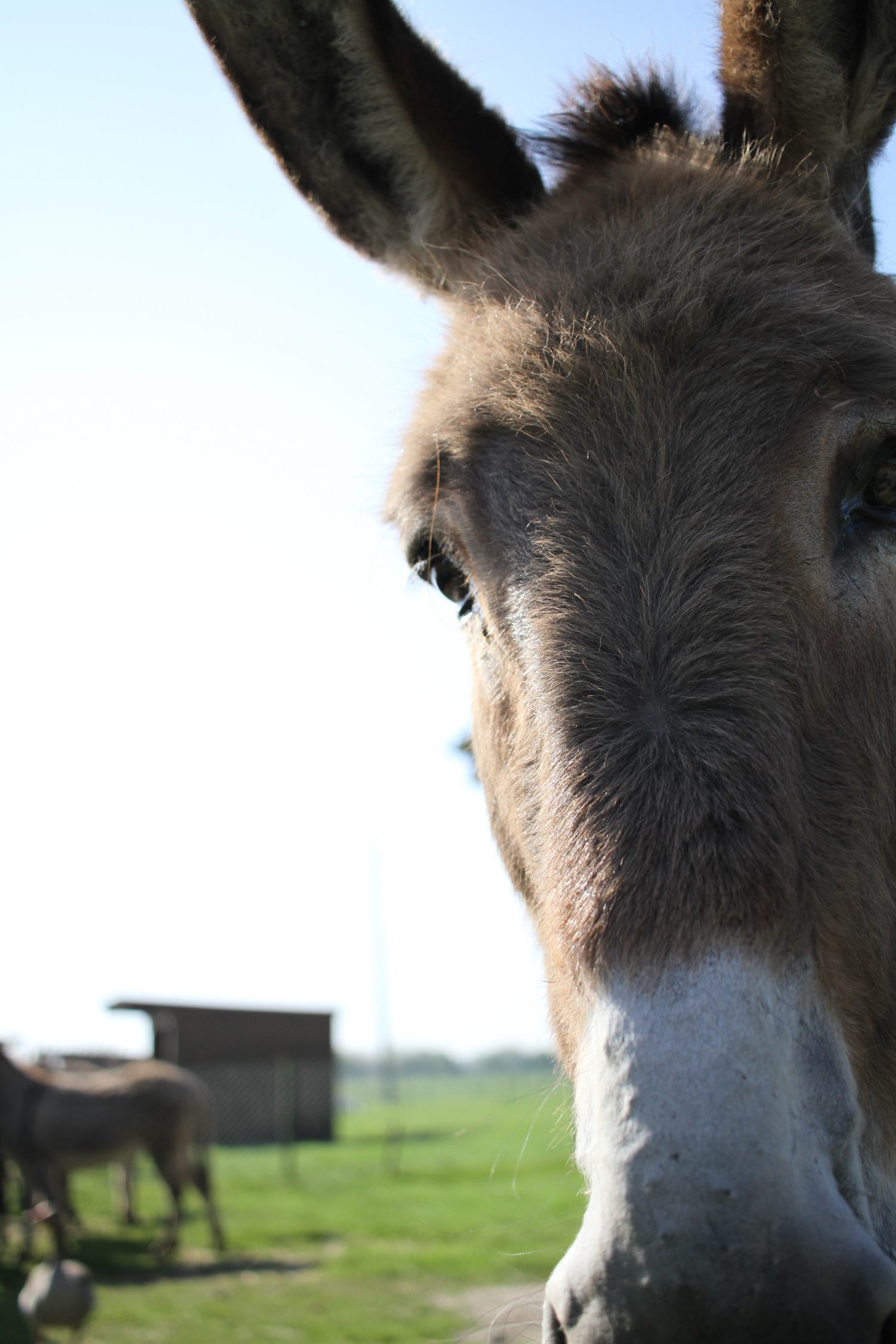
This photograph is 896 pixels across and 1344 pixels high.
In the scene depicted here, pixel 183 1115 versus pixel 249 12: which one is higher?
pixel 249 12

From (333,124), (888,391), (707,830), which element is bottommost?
(707,830)

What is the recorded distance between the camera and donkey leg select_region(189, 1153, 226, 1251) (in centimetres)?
1166

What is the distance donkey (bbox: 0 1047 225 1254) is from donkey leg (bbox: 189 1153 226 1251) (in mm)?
13

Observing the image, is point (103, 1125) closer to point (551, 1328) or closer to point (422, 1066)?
point (551, 1328)

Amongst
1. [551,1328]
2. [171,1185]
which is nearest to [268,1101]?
[171,1185]

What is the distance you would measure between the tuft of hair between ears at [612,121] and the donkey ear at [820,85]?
1.19ft

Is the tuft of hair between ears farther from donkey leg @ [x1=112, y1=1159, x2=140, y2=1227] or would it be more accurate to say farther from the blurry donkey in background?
donkey leg @ [x1=112, y1=1159, x2=140, y2=1227]

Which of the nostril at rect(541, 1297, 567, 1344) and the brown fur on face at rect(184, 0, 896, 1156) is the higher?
the brown fur on face at rect(184, 0, 896, 1156)

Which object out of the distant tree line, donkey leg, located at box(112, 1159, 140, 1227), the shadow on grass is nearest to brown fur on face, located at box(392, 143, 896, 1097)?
the shadow on grass

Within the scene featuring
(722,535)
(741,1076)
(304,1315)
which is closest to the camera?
(741,1076)

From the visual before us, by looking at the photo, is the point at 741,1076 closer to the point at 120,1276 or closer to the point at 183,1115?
the point at 120,1276

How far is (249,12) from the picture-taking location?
2.75 metres

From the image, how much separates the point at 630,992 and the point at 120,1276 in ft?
35.5

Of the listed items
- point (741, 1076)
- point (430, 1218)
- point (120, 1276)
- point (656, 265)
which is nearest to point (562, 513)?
point (656, 265)
